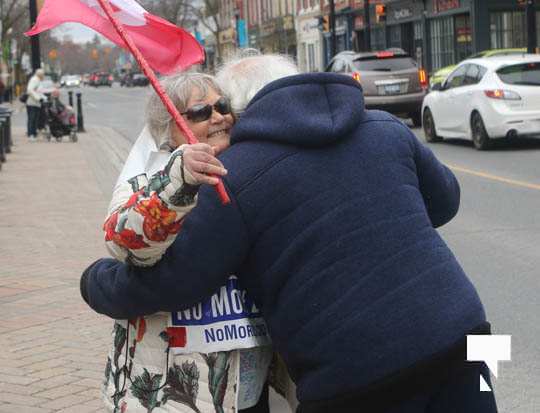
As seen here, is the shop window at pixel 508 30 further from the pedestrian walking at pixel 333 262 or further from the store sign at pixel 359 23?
the pedestrian walking at pixel 333 262

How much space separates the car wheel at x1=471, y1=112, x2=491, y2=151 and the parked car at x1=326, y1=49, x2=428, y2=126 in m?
5.64

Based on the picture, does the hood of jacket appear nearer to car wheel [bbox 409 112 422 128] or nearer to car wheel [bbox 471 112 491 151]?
car wheel [bbox 471 112 491 151]

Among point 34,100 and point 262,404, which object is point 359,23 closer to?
point 34,100

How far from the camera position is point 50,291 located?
26.0 ft

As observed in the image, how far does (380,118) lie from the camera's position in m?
2.61

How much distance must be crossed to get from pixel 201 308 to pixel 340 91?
0.62 m

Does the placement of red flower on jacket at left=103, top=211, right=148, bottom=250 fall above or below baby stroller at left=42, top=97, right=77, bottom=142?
above

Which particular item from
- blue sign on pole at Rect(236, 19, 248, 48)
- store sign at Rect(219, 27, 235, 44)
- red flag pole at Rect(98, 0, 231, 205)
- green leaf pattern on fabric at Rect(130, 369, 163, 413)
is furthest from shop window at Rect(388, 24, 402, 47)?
green leaf pattern on fabric at Rect(130, 369, 163, 413)

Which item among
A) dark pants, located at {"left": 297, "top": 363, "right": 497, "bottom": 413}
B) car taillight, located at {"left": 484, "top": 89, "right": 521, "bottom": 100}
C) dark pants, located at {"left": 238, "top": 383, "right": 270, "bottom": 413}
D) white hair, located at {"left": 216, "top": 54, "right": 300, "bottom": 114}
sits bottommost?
car taillight, located at {"left": 484, "top": 89, "right": 521, "bottom": 100}

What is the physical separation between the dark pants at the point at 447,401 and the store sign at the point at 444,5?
41.6 meters

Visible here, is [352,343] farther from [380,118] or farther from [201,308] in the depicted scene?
[380,118]

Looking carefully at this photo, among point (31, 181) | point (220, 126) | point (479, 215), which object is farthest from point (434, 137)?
point (220, 126)

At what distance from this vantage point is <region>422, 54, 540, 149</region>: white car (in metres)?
17.5

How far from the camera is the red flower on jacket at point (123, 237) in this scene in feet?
7.97
